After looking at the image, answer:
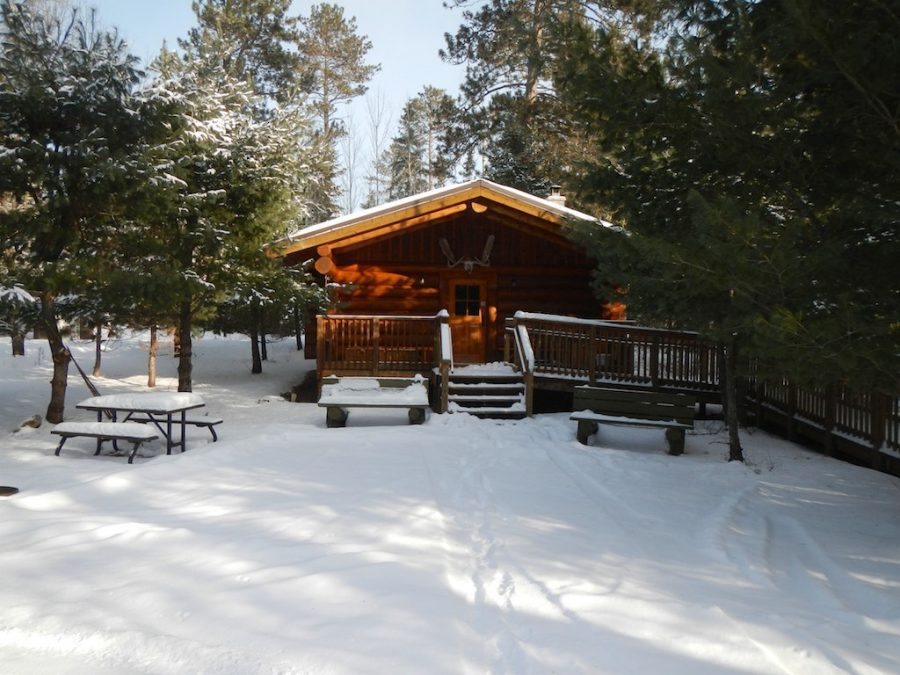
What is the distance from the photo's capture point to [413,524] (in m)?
5.60

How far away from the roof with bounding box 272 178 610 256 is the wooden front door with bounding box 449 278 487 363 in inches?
77.5

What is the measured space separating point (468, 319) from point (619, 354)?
14.7 feet

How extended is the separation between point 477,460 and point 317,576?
4.13 metres

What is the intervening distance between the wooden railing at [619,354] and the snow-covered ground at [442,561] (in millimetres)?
2867

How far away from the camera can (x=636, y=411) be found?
9.88m

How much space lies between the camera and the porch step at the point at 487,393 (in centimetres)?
1136

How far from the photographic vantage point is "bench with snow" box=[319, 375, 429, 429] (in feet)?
34.7

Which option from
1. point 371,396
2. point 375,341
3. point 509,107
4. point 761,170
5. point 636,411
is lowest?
point 636,411

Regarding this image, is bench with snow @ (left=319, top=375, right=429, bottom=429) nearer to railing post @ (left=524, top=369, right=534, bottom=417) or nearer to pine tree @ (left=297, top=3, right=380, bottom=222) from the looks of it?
railing post @ (left=524, top=369, right=534, bottom=417)

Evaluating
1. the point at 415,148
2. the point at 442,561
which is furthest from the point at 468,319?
the point at 415,148

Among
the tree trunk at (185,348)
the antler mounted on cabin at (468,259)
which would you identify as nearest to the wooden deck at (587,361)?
the antler mounted on cabin at (468,259)

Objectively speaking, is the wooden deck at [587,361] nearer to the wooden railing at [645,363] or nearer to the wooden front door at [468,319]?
the wooden railing at [645,363]

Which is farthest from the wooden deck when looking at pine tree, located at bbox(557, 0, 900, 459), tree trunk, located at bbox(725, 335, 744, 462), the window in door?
pine tree, located at bbox(557, 0, 900, 459)

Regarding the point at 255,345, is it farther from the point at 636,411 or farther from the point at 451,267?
the point at 636,411
